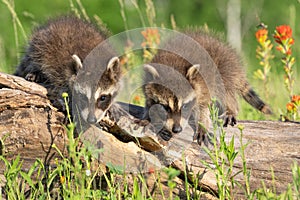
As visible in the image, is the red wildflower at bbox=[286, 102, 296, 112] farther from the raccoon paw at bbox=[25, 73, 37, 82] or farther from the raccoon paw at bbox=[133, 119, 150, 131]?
the raccoon paw at bbox=[25, 73, 37, 82]

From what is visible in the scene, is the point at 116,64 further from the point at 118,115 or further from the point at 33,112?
the point at 33,112

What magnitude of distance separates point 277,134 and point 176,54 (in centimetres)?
193

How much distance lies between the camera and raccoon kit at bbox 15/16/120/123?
263 inches

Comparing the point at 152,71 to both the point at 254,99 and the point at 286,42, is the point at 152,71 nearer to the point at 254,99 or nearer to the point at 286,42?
the point at 286,42

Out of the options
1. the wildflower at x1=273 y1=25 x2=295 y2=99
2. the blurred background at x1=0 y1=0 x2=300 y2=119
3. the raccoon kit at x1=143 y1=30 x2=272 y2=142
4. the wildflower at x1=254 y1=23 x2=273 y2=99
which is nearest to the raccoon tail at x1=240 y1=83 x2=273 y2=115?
the raccoon kit at x1=143 y1=30 x2=272 y2=142

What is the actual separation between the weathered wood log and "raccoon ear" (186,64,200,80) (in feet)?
4.07

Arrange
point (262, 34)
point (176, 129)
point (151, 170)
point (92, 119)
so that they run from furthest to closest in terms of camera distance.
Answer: point (262, 34)
point (176, 129)
point (92, 119)
point (151, 170)

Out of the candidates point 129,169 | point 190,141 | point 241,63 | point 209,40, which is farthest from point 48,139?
point 241,63

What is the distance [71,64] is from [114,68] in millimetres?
550

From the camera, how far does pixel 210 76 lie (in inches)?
286

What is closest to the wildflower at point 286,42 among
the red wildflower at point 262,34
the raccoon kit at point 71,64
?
the red wildflower at point 262,34

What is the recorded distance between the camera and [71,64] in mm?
7176

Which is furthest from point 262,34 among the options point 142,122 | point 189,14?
point 189,14

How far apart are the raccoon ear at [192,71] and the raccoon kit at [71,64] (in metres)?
0.87
